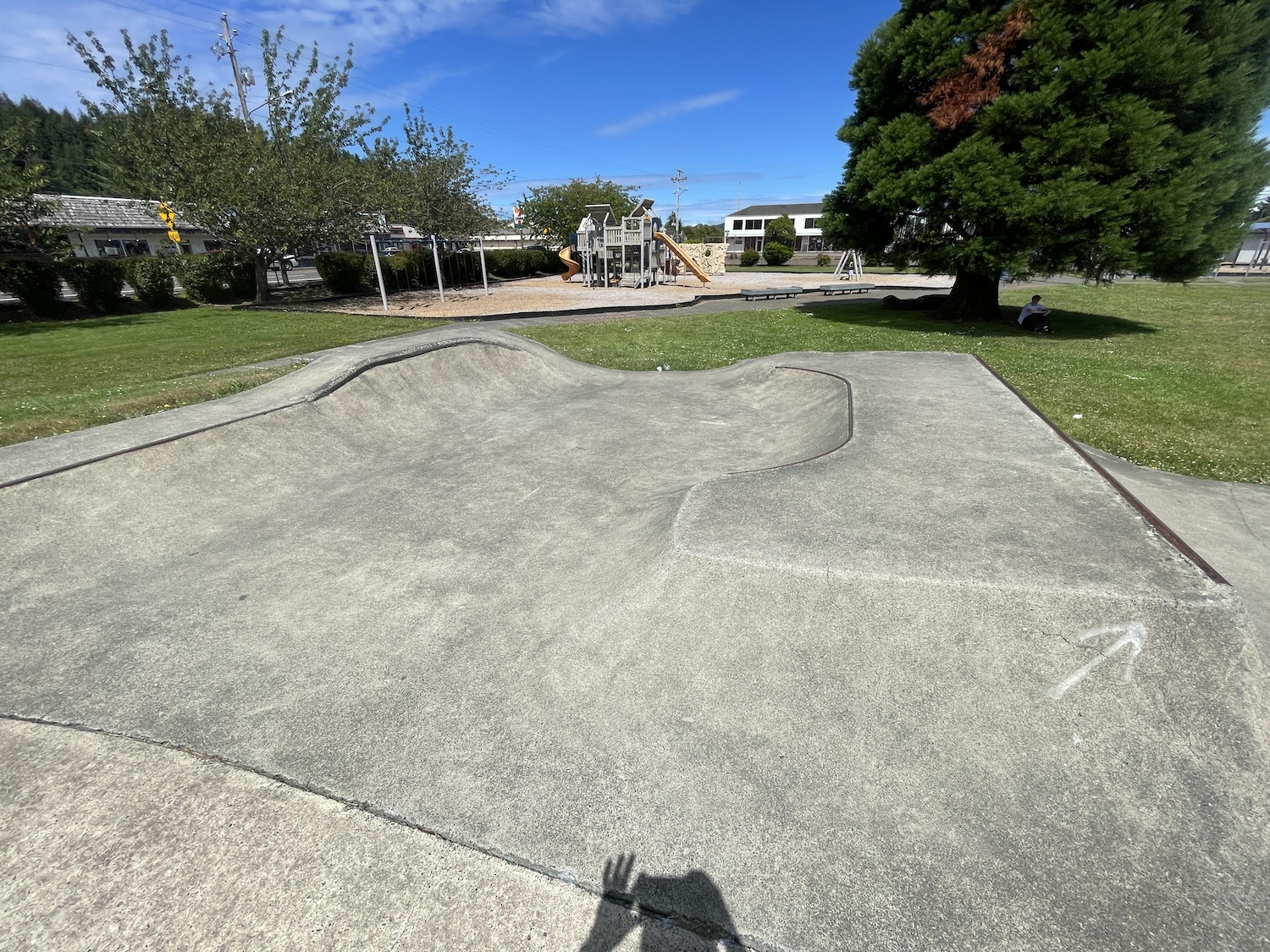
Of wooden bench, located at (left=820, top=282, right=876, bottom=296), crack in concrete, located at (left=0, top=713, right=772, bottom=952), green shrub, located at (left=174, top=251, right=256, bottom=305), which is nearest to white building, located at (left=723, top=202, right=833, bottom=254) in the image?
wooden bench, located at (left=820, top=282, right=876, bottom=296)

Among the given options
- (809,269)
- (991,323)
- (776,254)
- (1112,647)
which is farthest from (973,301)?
(776,254)

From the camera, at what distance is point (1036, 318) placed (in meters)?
19.3

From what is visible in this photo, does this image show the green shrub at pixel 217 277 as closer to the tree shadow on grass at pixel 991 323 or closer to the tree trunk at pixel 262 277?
the tree trunk at pixel 262 277

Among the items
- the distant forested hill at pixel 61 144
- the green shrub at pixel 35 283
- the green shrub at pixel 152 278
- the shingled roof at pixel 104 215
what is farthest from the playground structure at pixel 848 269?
the distant forested hill at pixel 61 144

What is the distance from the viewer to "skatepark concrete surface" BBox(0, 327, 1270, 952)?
9.11 ft

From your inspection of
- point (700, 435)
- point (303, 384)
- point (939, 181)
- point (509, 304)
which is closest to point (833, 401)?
point (700, 435)

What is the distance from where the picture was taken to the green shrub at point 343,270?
105ft

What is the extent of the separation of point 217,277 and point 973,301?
35.2m

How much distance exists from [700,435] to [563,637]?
599 centimetres

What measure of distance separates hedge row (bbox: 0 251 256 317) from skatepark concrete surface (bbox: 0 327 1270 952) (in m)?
23.4

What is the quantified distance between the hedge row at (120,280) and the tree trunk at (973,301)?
33972 mm

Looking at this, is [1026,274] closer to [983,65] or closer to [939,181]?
[939,181]

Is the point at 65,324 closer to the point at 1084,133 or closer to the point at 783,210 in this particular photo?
the point at 1084,133

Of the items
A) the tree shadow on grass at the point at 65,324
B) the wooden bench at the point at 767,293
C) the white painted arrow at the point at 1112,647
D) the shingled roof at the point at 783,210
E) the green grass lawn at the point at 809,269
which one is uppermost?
the shingled roof at the point at 783,210
